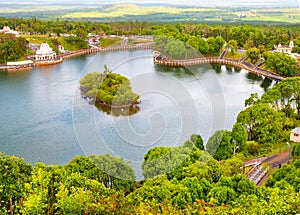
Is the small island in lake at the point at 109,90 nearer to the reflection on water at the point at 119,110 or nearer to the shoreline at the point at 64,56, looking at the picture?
the reflection on water at the point at 119,110

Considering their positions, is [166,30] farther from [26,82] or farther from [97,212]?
[97,212]

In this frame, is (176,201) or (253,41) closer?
Answer: (176,201)

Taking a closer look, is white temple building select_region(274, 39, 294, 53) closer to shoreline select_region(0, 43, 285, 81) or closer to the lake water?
shoreline select_region(0, 43, 285, 81)

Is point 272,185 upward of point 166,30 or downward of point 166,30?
downward

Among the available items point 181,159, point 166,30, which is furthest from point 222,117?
point 166,30

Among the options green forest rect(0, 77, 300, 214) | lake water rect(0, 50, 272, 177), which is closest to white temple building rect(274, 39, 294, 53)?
lake water rect(0, 50, 272, 177)

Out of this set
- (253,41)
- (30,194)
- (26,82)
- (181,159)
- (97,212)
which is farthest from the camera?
(253,41)

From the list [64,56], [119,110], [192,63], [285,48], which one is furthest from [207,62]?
[119,110]
